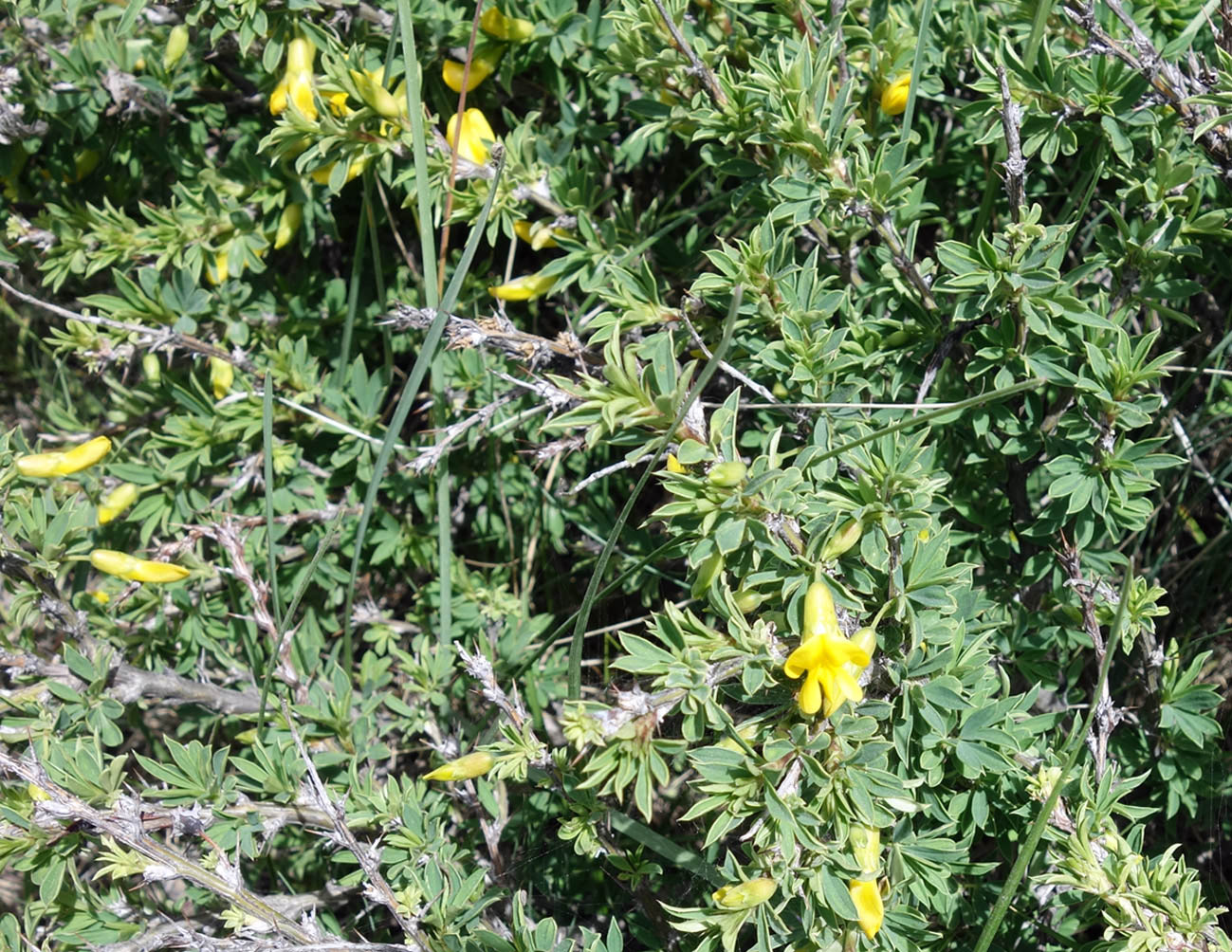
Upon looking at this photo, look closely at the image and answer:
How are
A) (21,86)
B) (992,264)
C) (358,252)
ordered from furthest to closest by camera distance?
(21,86) < (358,252) < (992,264)

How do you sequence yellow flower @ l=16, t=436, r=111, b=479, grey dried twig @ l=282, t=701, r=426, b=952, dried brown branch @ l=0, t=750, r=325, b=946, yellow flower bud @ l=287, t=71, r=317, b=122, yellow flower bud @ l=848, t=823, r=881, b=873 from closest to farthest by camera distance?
1. yellow flower bud @ l=848, t=823, r=881, b=873
2. dried brown branch @ l=0, t=750, r=325, b=946
3. grey dried twig @ l=282, t=701, r=426, b=952
4. yellow flower bud @ l=287, t=71, r=317, b=122
5. yellow flower @ l=16, t=436, r=111, b=479

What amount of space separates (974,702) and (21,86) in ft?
8.65

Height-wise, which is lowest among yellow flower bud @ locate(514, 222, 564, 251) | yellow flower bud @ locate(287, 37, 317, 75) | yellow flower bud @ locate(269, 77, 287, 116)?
yellow flower bud @ locate(514, 222, 564, 251)

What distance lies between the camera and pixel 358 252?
96.2 inches

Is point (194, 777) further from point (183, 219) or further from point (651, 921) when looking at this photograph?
point (183, 219)

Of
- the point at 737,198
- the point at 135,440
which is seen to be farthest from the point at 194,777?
the point at 737,198

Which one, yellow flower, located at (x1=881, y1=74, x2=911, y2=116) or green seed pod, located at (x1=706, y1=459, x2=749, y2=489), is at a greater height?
yellow flower, located at (x1=881, y1=74, x2=911, y2=116)

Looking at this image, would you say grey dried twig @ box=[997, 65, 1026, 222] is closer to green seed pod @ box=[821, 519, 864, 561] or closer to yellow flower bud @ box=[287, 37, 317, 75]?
green seed pod @ box=[821, 519, 864, 561]

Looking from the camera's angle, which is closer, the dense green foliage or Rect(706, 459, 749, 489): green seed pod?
Rect(706, 459, 749, 489): green seed pod

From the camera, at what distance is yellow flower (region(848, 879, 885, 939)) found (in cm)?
153

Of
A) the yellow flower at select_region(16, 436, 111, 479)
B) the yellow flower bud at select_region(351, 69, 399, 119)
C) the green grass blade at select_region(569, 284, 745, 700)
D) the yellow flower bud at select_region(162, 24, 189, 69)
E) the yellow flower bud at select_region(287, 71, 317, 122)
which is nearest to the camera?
the green grass blade at select_region(569, 284, 745, 700)

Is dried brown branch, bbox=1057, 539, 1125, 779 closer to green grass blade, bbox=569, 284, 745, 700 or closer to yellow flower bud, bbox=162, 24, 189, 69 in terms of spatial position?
green grass blade, bbox=569, 284, 745, 700

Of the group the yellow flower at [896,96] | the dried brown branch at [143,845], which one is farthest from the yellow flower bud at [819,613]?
the yellow flower at [896,96]

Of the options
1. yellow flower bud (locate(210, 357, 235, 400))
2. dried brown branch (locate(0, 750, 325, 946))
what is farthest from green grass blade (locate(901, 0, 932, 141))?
dried brown branch (locate(0, 750, 325, 946))
